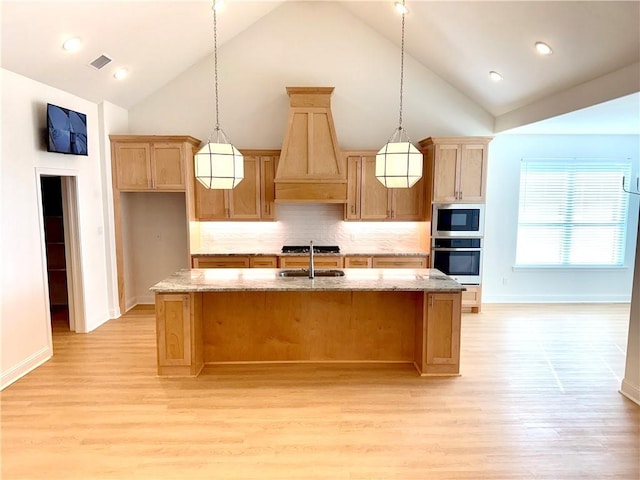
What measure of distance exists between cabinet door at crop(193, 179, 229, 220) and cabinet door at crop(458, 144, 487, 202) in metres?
3.30

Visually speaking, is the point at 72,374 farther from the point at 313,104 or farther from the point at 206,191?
the point at 313,104

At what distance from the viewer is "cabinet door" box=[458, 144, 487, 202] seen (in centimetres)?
550

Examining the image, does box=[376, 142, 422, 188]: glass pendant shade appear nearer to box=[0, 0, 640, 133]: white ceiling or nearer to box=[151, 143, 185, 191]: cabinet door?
box=[0, 0, 640, 133]: white ceiling

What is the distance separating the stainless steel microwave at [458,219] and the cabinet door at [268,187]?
2.28 m

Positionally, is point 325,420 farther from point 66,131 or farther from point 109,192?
point 109,192

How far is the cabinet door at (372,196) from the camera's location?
5770 mm

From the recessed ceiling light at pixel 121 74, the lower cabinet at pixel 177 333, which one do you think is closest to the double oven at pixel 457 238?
the lower cabinet at pixel 177 333

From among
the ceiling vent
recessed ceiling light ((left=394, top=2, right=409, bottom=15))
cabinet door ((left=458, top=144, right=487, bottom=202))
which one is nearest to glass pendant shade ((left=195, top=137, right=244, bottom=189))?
the ceiling vent

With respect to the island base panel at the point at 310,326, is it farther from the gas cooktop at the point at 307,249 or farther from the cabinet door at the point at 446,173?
Answer: the cabinet door at the point at 446,173

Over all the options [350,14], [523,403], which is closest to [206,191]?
[350,14]

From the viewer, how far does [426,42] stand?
16.9 feet

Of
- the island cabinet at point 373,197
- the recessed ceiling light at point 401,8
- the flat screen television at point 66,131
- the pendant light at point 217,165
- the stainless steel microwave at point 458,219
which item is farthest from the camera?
the island cabinet at point 373,197

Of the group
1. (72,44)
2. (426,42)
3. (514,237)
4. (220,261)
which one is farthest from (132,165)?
(514,237)

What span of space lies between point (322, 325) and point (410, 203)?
2586mm
